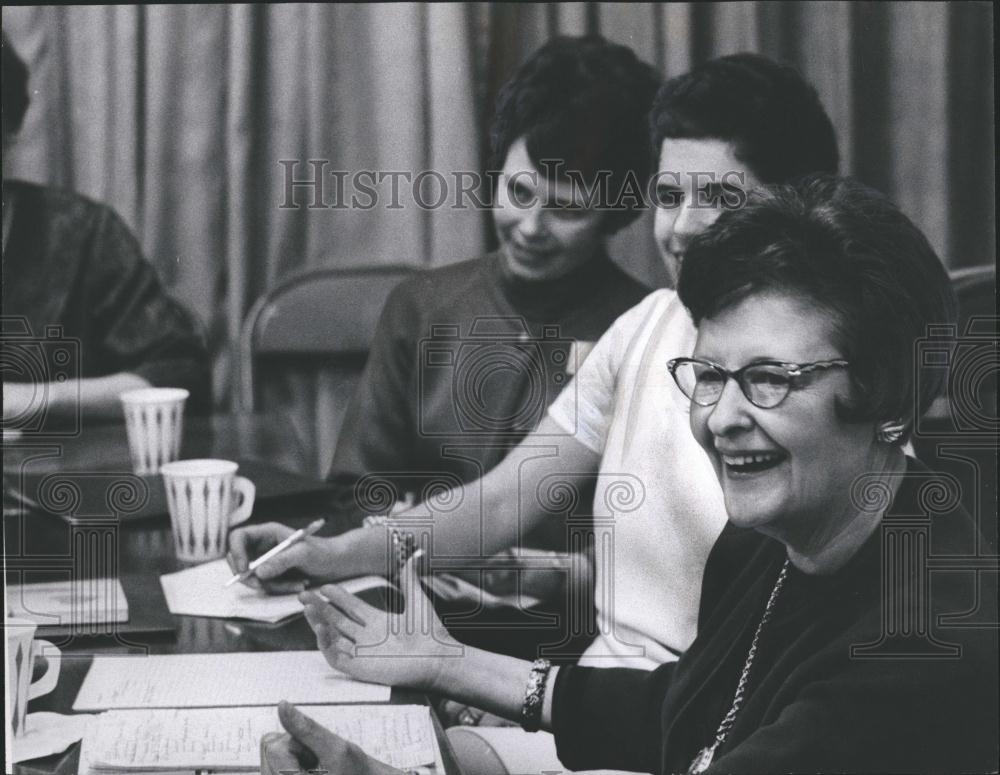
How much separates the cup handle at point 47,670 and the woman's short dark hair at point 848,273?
84cm

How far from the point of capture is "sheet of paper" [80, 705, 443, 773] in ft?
4.24

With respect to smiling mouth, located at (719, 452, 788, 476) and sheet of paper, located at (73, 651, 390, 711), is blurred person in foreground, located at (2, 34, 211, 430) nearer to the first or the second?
sheet of paper, located at (73, 651, 390, 711)

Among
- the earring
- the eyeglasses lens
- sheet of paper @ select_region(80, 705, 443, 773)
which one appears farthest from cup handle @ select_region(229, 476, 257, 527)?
the earring

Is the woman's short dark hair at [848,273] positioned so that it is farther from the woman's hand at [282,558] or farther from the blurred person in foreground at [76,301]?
the blurred person in foreground at [76,301]

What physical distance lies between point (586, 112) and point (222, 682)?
2.57ft

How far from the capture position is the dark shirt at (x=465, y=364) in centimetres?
145

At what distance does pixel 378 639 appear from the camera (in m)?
1.41

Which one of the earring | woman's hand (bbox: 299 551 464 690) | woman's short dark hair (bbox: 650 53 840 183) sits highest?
woman's short dark hair (bbox: 650 53 840 183)

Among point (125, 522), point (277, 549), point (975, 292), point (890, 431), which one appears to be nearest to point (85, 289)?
point (125, 522)

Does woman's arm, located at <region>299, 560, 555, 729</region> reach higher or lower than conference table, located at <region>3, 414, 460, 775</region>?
lower

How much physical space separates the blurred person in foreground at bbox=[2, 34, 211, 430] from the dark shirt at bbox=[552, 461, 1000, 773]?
66 cm

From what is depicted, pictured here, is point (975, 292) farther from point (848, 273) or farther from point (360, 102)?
point (360, 102)

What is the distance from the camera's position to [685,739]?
134 centimetres

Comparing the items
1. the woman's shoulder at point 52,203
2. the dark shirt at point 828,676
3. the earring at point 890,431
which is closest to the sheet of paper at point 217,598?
the dark shirt at point 828,676
